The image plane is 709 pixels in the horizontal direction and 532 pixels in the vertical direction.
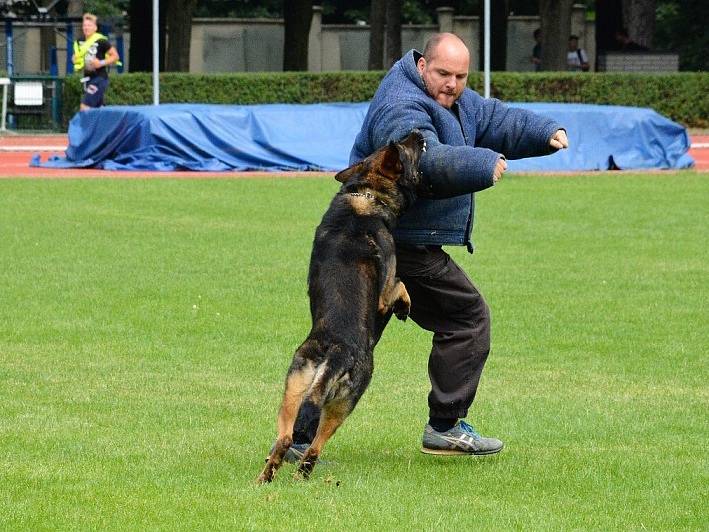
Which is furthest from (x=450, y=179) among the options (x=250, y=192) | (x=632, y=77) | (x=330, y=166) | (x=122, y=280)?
(x=632, y=77)

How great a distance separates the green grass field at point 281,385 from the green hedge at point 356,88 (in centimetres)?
1551

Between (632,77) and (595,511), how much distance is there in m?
28.0

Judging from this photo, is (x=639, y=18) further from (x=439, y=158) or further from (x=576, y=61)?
(x=439, y=158)

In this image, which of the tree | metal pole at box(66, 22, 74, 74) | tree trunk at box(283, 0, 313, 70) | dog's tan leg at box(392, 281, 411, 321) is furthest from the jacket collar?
the tree

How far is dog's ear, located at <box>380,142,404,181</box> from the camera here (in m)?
5.82

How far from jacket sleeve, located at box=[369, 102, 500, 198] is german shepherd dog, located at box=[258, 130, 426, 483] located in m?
0.06

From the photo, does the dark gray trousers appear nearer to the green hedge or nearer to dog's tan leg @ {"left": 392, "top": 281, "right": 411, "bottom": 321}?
dog's tan leg @ {"left": 392, "top": 281, "right": 411, "bottom": 321}

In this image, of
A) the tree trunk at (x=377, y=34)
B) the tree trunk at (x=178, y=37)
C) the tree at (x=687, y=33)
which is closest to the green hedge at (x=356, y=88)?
the tree trunk at (x=178, y=37)

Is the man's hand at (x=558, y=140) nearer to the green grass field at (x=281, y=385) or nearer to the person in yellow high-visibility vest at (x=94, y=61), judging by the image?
the green grass field at (x=281, y=385)

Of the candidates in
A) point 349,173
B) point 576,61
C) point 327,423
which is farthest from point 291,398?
point 576,61

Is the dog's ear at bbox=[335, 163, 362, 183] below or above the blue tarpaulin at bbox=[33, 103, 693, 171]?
above

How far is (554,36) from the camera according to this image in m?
38.2

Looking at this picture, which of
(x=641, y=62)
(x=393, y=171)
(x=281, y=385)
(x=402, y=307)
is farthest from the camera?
(x=641, y=62)

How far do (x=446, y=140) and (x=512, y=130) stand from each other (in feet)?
1.33
